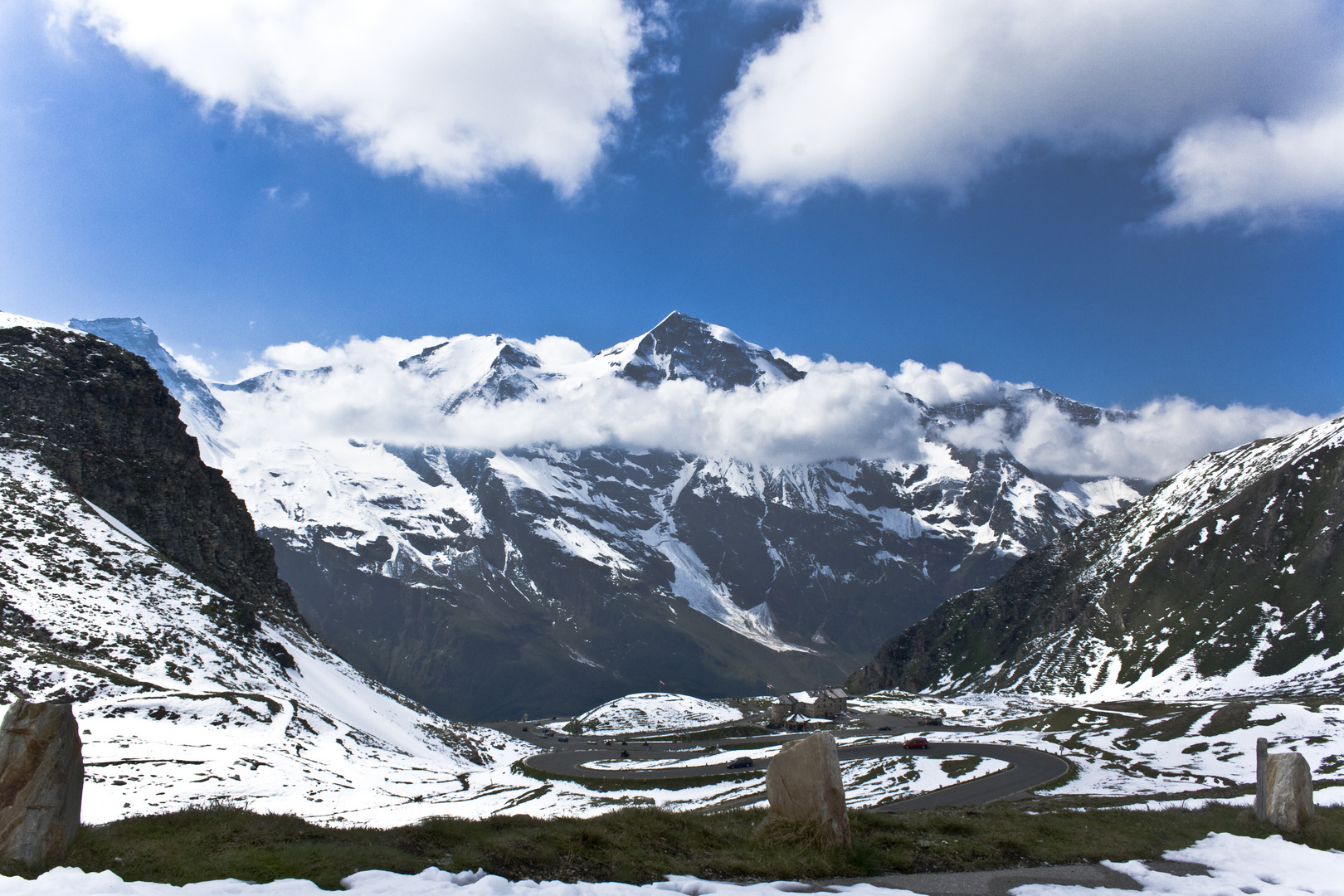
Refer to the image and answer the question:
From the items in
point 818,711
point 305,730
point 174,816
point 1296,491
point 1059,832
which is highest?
point 1296,491

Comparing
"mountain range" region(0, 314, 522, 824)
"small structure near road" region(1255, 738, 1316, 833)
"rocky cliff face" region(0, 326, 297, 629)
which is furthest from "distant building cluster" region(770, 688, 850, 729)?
"small structure near road" region(1255, 738, 1316, 833)

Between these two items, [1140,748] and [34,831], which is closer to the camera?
[34,831]

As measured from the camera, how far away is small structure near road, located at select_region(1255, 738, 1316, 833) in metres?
23.8

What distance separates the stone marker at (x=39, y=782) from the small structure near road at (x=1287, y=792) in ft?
105

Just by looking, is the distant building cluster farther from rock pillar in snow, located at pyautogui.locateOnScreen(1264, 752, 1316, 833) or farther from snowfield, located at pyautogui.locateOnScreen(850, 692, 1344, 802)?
rock pillar in snow, located at pyautogui.locateOnScreen(1264, 752, 1316, 833)

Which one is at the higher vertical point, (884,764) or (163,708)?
(163,708)

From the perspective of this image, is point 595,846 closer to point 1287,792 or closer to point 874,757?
point 1287,792

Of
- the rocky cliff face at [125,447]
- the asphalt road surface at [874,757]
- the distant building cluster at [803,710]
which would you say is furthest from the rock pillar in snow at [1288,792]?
the distant building cluster at [803,710]

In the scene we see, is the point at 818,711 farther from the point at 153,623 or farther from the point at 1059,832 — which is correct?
the point at 1059,832

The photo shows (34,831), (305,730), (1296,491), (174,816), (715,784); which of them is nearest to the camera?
(34,831)

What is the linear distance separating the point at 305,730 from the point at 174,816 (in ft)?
192

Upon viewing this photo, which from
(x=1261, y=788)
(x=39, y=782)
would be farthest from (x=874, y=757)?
(x=39, y=782)

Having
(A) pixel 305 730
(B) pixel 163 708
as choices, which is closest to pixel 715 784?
(A) pixel 305 730

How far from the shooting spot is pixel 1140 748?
8519 centimetres
